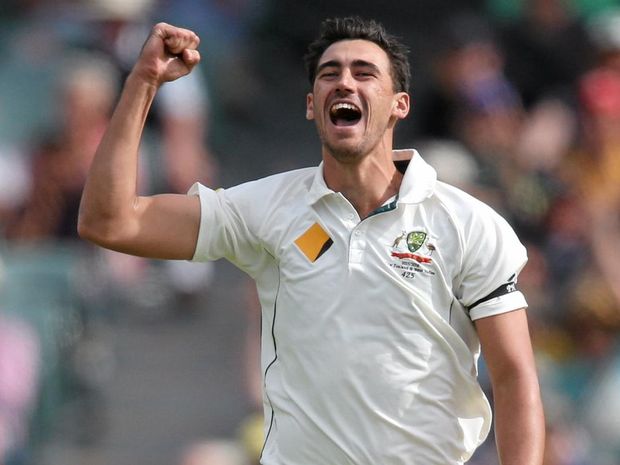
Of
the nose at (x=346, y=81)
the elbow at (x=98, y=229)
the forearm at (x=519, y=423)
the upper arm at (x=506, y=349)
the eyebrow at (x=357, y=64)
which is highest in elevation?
the eyebrow at (x=357, y=64)

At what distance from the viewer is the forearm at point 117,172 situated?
4.76 meters

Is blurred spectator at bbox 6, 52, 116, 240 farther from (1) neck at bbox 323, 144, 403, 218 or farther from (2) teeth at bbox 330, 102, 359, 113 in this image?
(2) teeth at bbox 330, 102, 359, 113

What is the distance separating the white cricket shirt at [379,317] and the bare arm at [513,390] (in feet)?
0.20

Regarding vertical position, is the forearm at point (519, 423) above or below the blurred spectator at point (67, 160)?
above

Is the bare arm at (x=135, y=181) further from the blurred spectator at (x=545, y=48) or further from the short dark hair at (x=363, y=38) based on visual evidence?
the blurred spectator at (x=545, y=48)

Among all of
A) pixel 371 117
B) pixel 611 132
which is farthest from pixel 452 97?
pixel 371 117

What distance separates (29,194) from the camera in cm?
974

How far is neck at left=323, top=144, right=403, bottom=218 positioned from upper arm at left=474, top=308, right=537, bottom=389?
524mm

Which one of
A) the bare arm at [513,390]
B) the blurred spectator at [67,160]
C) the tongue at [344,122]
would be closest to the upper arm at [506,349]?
the bare arm at [513,390]

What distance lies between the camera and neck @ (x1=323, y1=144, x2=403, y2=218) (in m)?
4.99

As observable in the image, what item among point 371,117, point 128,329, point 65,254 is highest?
point 371,117

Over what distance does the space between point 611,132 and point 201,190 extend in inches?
205

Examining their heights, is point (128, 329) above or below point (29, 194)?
below

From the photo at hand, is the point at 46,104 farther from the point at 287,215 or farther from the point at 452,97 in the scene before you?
the point at 287,215
